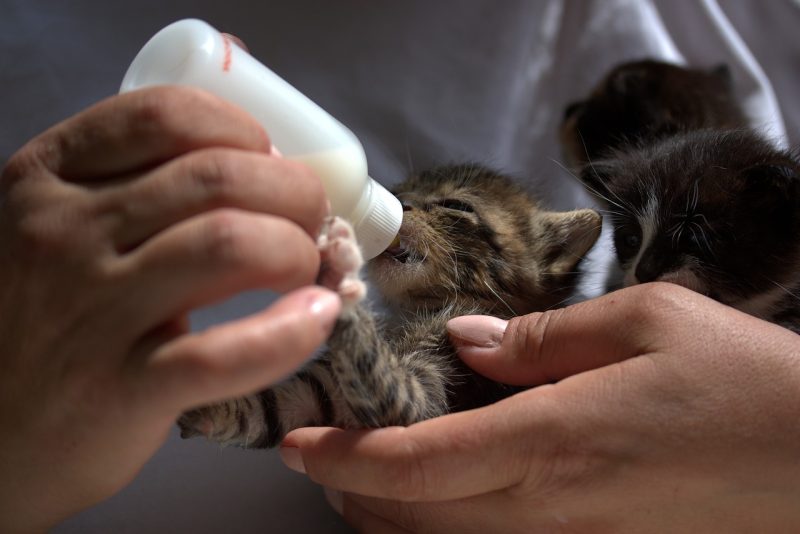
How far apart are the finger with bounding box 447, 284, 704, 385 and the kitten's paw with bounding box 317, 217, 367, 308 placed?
1.33 ft

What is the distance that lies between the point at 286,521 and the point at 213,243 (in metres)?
0.99

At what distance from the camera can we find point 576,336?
126cm

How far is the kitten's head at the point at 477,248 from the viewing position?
160 cm

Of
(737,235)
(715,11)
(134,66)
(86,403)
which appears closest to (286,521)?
(86,403)

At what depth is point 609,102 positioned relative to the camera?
2.30m

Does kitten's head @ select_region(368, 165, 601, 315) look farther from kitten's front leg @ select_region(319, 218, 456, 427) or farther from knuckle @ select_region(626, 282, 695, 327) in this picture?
knuckle @ select_region(626, 282, 695, 327)

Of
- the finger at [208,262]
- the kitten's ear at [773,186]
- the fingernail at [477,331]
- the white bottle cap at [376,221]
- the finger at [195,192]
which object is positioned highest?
the finger at [195,192]

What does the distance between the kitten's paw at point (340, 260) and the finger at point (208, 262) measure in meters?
0.14

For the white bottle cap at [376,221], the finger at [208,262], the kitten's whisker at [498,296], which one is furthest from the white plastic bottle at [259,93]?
the kitten's whisker at [498,296]

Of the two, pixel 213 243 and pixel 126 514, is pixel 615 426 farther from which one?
pixel 126 514

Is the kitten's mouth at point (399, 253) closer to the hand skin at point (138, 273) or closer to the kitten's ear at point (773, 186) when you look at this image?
the hand skin at point (138, 273)

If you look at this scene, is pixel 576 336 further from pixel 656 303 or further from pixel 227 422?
pixel 227 422

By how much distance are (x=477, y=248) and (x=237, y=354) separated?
0.97 meters

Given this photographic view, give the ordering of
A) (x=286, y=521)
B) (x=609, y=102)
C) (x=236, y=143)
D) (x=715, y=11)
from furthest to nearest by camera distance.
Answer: (x=715, y=11), (x=609, y=102), (x=286, y=521), (x=236, y=143)
